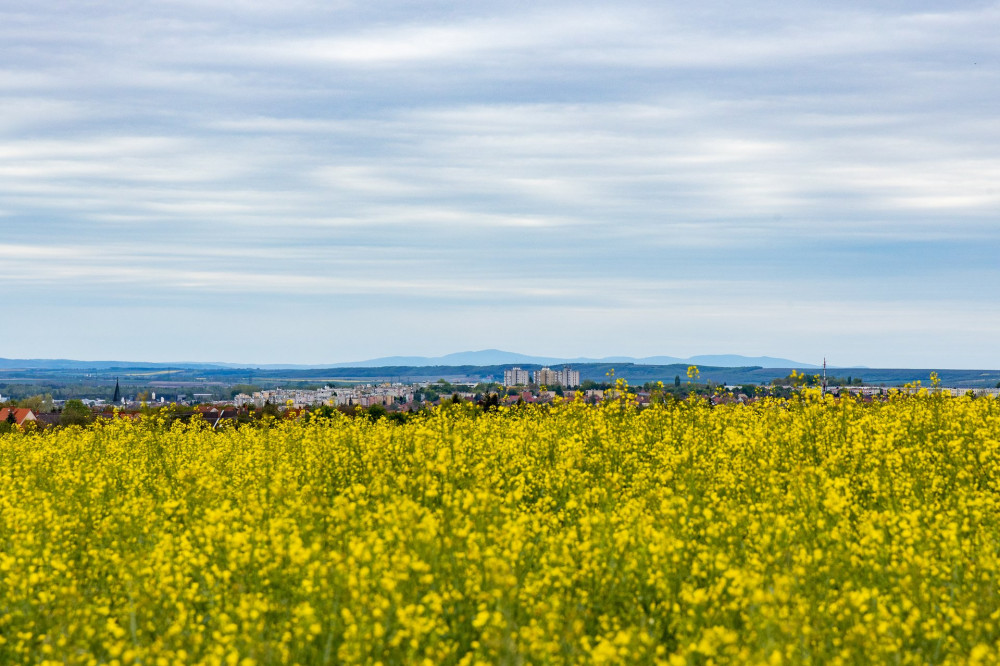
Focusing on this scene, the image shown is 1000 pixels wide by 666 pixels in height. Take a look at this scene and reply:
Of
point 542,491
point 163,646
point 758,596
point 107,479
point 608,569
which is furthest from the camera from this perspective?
point 107,479

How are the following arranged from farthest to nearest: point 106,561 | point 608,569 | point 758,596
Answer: point 106,561, point 608,569, point 758,596

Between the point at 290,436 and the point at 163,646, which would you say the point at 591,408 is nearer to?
the point at 290,436

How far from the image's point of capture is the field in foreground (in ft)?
23.3

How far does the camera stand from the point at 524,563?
364 inches

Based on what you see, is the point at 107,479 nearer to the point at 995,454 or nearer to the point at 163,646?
the point at 163,646

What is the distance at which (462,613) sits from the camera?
26.3 feet

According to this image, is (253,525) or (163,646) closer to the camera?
(163,646)

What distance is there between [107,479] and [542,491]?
24.2 feet

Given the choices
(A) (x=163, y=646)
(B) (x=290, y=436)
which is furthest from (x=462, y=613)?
(B) (x=290, y=436)

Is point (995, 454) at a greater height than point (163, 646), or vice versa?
point (995, 454)

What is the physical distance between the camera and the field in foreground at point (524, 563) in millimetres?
7113

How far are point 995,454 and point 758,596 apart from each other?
9541mm

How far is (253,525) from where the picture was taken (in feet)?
32.2

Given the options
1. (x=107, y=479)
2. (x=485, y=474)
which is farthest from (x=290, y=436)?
(x=485, y=474)
